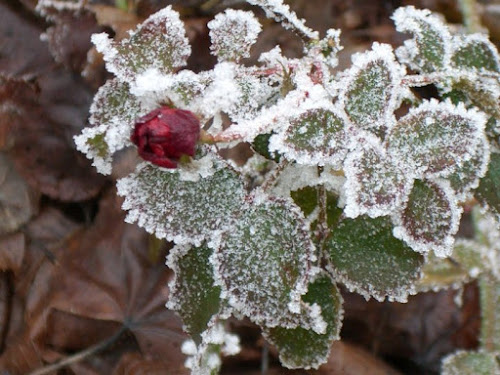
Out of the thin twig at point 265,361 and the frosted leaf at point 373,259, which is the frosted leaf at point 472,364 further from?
the frosted leaf at point 373,259

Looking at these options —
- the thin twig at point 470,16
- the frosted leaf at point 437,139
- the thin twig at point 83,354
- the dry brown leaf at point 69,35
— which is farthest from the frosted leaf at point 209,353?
the thin twig at point 470,16

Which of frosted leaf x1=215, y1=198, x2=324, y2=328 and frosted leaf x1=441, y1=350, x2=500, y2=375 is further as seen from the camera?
frosted leaf x1=441, y1=350, x2=500, y2=375

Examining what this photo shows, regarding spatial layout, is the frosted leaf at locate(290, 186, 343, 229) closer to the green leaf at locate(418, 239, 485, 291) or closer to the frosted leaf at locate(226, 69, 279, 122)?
the frosted leaf at locate(226, 69, 279, 122)

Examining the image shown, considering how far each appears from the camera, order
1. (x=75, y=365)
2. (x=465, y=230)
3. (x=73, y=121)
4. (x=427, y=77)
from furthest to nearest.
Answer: (x=465, y=230) → (x=73, y=121) → (x=75, y=365) → (x=427, y=77)

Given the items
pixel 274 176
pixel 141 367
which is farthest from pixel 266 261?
pixel 141 367

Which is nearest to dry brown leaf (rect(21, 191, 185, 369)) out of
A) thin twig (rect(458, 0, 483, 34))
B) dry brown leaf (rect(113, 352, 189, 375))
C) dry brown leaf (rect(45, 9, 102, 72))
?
dry brown leaf (rect(113, 352, 189, 375))

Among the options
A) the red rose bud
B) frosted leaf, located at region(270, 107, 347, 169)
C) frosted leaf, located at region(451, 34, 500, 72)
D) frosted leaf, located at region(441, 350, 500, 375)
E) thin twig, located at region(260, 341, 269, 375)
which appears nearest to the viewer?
the red rose bud

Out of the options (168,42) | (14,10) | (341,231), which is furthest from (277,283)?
(14,10)

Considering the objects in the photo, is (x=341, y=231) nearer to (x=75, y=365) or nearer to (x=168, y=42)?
(x=168, y=42)
